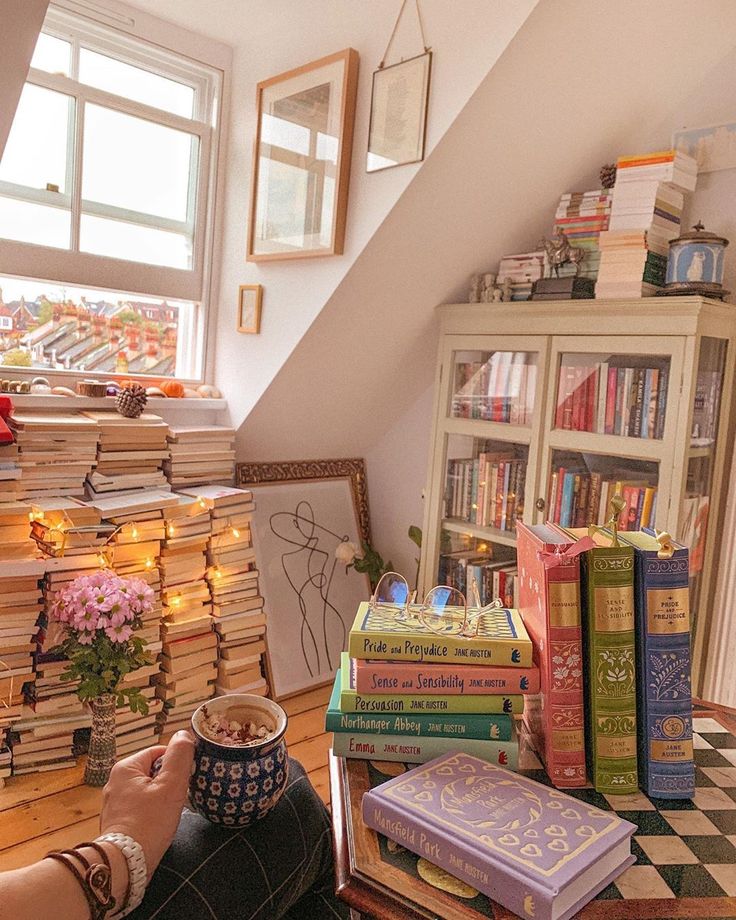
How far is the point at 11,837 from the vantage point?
6.89ft

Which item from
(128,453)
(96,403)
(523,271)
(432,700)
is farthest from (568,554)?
(96,403)

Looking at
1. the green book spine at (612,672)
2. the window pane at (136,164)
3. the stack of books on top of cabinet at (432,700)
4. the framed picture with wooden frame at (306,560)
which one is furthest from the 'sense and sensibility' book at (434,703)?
the window pane at (136,164)

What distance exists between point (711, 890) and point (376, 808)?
0.38 m

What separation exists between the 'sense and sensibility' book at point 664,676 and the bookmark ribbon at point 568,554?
8cm

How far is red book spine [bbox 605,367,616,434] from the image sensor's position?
2.37 m

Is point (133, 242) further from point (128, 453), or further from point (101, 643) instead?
point (101, 643)

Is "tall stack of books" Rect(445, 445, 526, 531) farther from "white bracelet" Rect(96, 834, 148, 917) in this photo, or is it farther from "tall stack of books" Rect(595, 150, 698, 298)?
"white bracelet" Rect(96, 834, 148, 917)

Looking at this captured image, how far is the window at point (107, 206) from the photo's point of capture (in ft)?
8.57

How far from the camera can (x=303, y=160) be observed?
262cm

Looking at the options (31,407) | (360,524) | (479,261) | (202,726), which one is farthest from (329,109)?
(202,726)

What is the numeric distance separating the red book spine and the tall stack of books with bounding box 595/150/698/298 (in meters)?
0.25

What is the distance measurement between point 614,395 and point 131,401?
5.26 feet

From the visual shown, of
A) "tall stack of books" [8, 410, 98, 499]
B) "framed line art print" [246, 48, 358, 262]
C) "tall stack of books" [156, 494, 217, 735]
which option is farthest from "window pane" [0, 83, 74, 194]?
"tall stack of books" [156, 494, 217, 735]

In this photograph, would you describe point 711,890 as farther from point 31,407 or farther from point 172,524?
point 31,407
